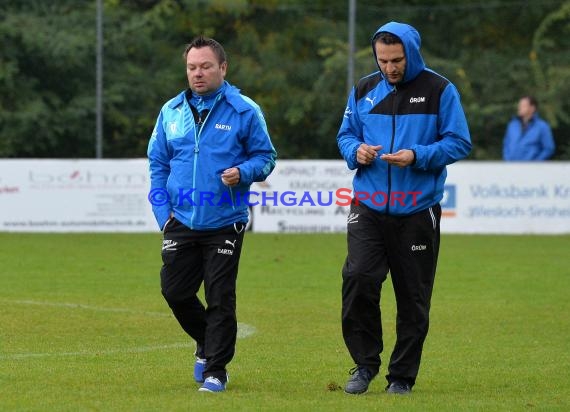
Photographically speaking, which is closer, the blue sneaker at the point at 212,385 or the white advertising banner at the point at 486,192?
the blue sneaker at the point at 212,385

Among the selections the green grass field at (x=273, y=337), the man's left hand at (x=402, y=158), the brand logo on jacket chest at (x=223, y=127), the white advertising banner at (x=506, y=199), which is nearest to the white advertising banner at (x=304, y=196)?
the white advertising banner at (x=506, y=199)

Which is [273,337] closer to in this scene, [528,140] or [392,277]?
[392,277]

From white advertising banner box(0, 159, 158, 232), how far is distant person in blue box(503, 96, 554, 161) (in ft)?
20.1

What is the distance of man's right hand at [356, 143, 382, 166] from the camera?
752cm

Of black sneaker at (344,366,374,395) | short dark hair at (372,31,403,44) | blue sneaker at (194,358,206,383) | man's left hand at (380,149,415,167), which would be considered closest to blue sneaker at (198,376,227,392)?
blue sneaker at (194,358,206,383)

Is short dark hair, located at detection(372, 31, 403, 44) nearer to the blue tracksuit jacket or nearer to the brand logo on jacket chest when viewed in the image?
the brand logo on jacket chest

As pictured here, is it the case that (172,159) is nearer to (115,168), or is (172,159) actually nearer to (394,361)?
(394,361)

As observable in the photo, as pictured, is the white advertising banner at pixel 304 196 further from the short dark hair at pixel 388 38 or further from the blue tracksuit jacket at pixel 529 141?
the short dark hair at pixel 388 38

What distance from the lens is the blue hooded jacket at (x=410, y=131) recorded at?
762 cm

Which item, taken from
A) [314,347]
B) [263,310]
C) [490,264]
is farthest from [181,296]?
[490,264]

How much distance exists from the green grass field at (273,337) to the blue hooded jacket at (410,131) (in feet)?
3.74

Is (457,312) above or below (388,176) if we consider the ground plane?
below

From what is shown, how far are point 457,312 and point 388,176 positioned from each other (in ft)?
15.9

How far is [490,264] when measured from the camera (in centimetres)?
1706
